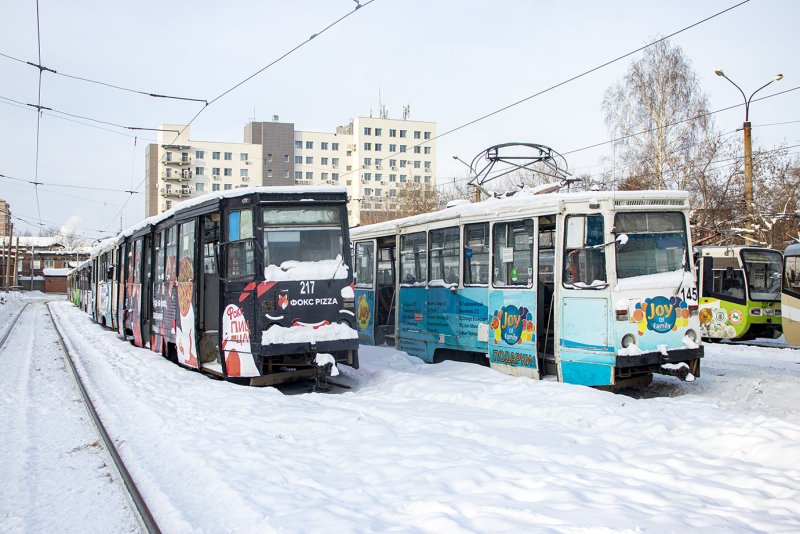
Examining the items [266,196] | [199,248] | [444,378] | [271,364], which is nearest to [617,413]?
[444,378]

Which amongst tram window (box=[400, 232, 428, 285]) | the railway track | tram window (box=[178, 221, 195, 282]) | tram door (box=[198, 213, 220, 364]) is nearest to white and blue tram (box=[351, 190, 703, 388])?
tram window (box=[400, 232, 428, 285])

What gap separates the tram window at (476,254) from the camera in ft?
37.6

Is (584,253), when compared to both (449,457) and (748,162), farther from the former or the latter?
(748,162)

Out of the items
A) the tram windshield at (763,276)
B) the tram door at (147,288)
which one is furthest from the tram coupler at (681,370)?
the tram windshield at (763,276)

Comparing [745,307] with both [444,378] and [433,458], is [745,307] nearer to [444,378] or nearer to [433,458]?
[444,378]

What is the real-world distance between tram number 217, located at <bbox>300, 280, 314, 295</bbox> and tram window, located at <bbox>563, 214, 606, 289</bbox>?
360 centimetres

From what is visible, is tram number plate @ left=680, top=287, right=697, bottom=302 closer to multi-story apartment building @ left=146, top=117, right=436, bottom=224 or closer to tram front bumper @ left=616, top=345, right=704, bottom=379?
tram front bumper @ left=616, top=345, right=704, bottom=379

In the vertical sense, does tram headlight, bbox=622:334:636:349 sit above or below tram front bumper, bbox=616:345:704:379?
above

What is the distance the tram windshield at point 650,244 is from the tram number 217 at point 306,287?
428cm

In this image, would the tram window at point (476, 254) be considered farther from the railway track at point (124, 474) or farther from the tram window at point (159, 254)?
the tram window at point (159, 254)

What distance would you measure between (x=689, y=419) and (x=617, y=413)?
2.45 ft

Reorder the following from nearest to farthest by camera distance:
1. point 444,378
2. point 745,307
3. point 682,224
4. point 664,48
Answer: point 682,224
point 444,378
point 745,307
point 664,48

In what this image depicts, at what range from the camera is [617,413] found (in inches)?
311

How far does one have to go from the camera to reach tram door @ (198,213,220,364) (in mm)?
11359
